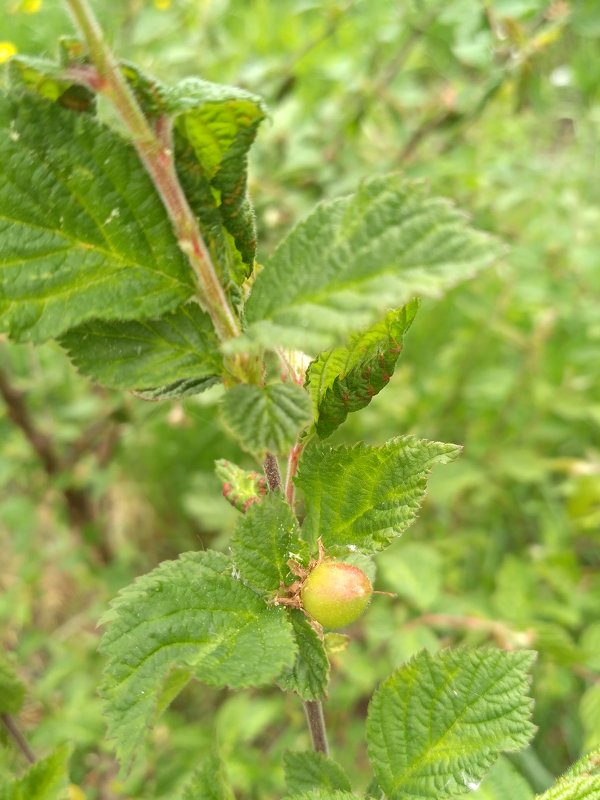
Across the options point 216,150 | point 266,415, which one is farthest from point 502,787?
point 216,150

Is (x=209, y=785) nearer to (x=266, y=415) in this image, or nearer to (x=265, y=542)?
(x=265, y=542)

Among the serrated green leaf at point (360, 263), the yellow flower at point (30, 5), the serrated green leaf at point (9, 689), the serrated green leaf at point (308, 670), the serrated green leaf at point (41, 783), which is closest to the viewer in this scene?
the serrated green leaf at point (360, 263)

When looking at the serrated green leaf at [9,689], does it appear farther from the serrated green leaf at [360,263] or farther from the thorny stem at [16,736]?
the serrated green leaf at [360,263]

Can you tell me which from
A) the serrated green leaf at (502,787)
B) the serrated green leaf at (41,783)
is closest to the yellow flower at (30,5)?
the serrated green leaf at (41,783)

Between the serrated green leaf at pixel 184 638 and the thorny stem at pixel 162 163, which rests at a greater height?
the thorny stem at pixel 162 163

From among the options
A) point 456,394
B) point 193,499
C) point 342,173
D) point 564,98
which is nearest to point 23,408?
point 193,499
